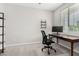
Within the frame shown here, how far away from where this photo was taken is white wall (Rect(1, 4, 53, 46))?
5.16m

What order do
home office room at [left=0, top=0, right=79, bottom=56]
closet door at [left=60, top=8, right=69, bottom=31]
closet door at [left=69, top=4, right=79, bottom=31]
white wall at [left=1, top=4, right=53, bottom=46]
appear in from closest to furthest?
closet door at [left=69, top=4, right=79, bottom=31] < home office room at [left=0, top=0, right=79, bottom=56] < closet door at [left=60, top=8, right=69, bottom=31] < white wall at [left=1, top=4, right=53, bottom=46]

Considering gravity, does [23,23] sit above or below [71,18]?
below

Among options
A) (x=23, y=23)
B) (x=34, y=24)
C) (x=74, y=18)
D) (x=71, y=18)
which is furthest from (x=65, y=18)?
(x=23, y=23)

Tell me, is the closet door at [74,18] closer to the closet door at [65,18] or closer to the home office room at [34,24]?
the home office room at [34,24]

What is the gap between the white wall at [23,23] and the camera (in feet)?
16.9

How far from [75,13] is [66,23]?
0.86 m

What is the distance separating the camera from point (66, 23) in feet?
15.5

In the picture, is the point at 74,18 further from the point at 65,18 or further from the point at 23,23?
the point at 23,23

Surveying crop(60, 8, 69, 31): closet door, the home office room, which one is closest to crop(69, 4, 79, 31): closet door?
the home office room

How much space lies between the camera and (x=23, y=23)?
5695 millimetres

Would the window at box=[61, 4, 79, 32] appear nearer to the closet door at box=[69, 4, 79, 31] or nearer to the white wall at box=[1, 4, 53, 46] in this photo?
the closet door at box=[69, 4, 79, 31]

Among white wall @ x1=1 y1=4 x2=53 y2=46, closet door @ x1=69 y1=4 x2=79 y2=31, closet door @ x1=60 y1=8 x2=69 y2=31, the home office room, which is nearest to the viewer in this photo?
closet door @ x1=69 y1=4 x2=79 y2=31

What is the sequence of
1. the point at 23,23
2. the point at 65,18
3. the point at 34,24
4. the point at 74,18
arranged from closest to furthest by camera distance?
1. the point at 74,18
2. the point at 65,18
3. the point at 23,23
4. the point at 34,24

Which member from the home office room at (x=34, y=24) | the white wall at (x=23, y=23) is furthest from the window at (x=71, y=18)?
the white wall at (x=23, y=23)
